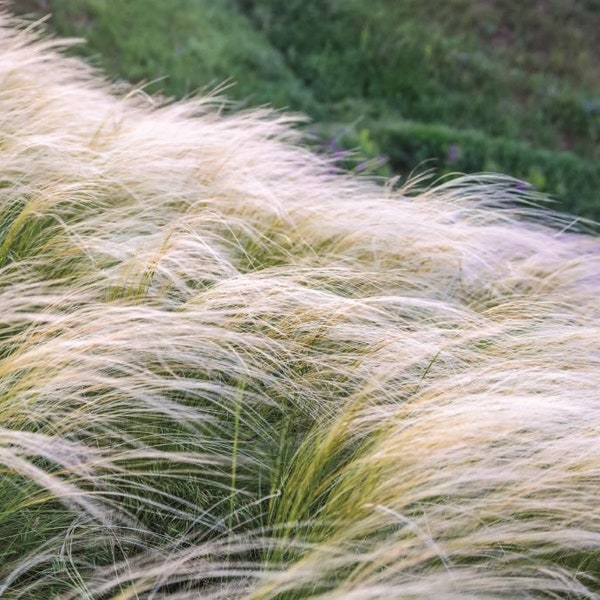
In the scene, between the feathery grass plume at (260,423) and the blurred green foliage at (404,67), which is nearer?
the feathery grass plume at (260,423)

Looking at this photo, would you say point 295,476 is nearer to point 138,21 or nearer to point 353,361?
point 353,361

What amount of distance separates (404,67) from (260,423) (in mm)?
9955

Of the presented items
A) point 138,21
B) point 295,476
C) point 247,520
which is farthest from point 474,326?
point 138,21

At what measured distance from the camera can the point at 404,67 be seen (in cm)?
1097

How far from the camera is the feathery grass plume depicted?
1.40 meters

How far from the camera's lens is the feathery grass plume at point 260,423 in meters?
1.40

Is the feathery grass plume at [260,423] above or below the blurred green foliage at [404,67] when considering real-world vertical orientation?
above

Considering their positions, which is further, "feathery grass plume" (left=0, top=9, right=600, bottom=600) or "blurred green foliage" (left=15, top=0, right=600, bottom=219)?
"blurred green foliage" (left=15, top=0, right=600, bottom=219)

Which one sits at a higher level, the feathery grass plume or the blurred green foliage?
the feathery grass plume

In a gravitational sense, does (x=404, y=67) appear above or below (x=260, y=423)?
below

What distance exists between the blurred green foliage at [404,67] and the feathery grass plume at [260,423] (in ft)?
18.7

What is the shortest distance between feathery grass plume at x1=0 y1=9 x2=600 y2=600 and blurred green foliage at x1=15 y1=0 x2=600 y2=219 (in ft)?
18.7

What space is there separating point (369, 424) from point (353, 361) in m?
0.21

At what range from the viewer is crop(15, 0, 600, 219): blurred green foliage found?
9070 millimetres
